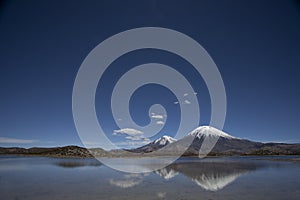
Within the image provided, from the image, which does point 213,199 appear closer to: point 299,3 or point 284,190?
point 284,190

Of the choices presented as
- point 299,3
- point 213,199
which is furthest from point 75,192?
point 299,3

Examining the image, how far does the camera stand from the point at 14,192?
669 inches

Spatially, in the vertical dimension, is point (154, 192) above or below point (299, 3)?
below

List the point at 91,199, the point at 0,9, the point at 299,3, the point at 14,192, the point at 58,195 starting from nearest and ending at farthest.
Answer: the point at 299,3, the point at 0,9, the point at 91,199, the point at 58,195, the point at 14,192

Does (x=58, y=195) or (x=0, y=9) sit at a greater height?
(x=0, y=9)

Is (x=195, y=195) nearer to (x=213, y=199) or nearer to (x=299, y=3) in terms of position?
(x=213, y=199)

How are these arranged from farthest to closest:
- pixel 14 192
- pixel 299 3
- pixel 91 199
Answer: pixel 14 192, pixel 91 199, pixel 299 3

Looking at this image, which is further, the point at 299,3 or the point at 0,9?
the point at 0,9

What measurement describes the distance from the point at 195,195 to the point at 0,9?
579 inches

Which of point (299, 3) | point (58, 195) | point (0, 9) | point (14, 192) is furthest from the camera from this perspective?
point (14, 192)

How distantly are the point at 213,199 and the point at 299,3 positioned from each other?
38.1ft

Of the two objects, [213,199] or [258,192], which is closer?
[213,199]

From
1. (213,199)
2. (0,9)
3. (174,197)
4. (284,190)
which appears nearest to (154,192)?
(174,197)

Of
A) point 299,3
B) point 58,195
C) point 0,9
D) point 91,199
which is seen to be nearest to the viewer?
point 299,3
